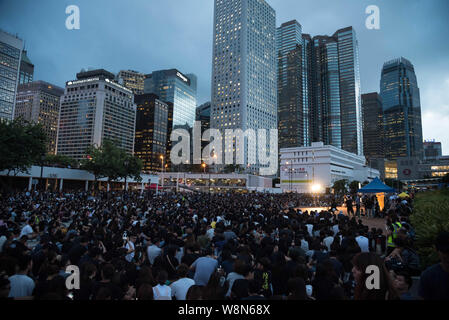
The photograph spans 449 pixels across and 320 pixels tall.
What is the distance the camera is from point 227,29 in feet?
504

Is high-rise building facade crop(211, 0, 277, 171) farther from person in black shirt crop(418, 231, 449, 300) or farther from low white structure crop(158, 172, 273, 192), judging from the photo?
person in black shirt crop(418, 231, 449, 300)

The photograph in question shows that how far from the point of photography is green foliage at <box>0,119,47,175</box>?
3116 cm

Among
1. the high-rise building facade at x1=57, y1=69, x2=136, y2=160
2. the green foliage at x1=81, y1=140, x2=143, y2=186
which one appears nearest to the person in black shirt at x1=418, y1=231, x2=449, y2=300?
the green foliage at x1=81, y1=140, x2=143, y2=186

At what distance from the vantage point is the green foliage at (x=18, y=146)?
3116 centimetres

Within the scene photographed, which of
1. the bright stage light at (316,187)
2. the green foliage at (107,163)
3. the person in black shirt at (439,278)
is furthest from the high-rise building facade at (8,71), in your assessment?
the person in black shirt at (439,278)

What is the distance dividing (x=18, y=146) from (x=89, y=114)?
145362mm

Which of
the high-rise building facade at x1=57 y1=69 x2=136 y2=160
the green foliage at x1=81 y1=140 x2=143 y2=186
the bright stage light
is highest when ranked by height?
the high-rise building facade at x1=57 y1=69 x2=136 y2=160

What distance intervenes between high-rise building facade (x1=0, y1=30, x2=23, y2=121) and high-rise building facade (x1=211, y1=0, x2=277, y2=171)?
107 metres

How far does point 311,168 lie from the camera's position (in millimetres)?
98188

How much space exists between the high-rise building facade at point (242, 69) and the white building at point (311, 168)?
45128mm
